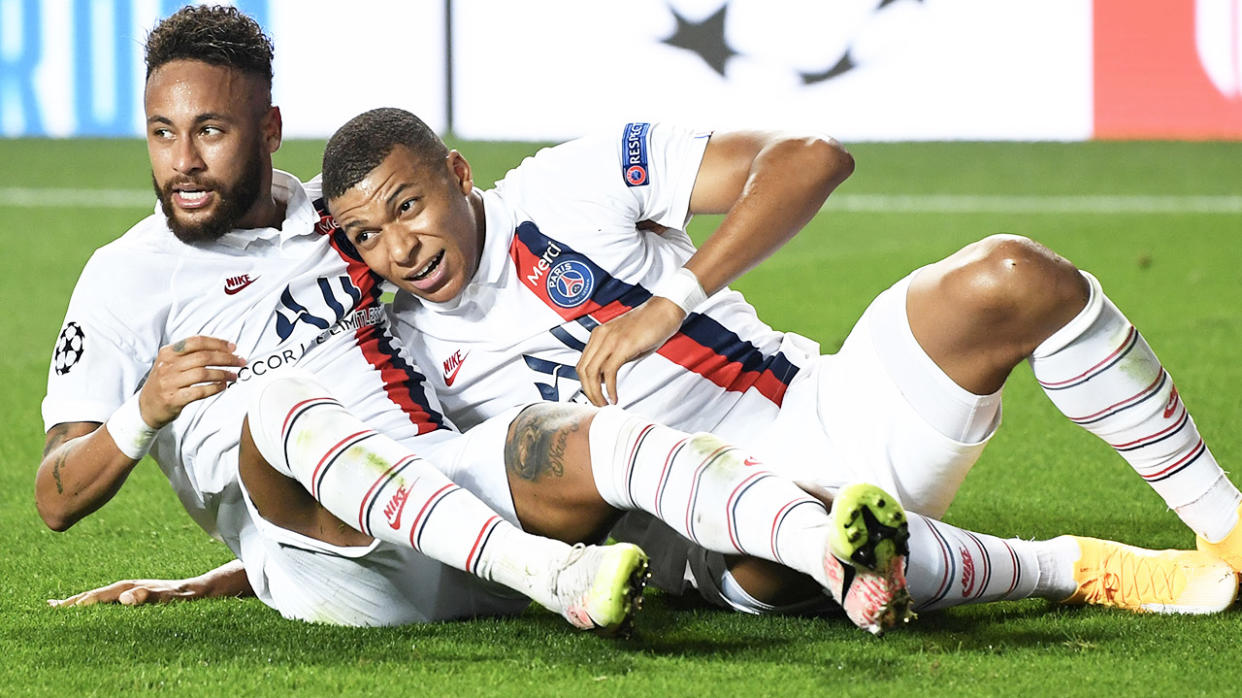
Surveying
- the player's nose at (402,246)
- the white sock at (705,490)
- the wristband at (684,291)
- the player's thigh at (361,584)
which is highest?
the wristband at (684,291)

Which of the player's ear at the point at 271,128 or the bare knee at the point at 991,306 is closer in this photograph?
the bare knee at the point at 991,306

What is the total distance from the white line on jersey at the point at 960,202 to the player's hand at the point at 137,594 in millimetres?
5995

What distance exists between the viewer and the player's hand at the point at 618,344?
2.55 m

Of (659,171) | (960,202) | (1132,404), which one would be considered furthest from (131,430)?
(960,202)

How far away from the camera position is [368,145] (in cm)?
280

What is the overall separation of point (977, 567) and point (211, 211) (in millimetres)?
1417

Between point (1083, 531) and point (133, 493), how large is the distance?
2.13 meters

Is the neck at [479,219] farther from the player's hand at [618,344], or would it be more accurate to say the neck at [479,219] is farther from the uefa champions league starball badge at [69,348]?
the uefa champions league starball badge at [69,348]

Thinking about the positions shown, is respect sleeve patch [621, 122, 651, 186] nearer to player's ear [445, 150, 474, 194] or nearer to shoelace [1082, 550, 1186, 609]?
player's ear [445, 150, 474, 194]

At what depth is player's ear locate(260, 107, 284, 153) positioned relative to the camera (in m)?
3.01

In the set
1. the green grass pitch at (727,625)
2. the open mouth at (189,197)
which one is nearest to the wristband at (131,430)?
the green grass pitch at (727,625)

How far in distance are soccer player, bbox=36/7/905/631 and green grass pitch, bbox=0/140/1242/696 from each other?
0.49 feet

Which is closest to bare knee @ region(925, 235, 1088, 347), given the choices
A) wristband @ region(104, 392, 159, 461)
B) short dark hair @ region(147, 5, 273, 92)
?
wristband @ region(104, 392, 159, 461)

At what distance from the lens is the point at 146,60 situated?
9.73 feet
